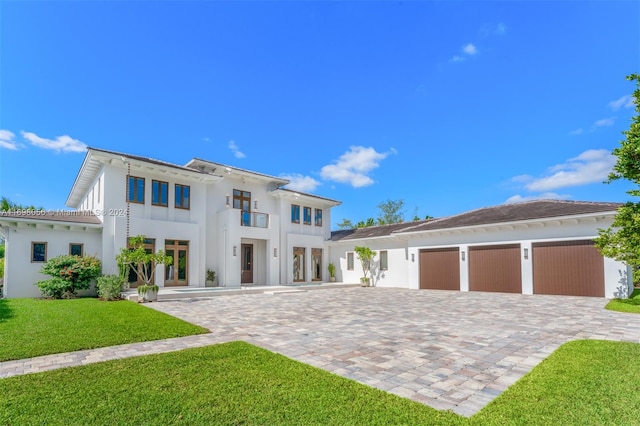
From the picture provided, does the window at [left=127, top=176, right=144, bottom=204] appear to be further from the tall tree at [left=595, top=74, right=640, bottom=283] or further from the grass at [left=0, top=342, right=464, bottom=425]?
the tall tree at [left=595, top=74, right=640, bottom=283]

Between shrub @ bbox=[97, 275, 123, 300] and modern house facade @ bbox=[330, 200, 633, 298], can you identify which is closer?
shrub @ bbox=[97, 275, 123, 300]

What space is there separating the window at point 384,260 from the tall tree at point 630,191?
1176cm

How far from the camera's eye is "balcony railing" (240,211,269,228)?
64.7 ft

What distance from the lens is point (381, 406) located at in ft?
11.4

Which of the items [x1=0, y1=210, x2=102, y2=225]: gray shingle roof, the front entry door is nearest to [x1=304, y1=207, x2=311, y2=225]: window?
the front entry door

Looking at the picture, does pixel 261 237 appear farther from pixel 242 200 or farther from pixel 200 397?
pixel 200 397

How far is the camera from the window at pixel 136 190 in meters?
16.1

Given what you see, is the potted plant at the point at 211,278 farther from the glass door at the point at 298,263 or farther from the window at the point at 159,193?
the glass door at the point at 298,263

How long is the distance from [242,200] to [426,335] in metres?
15.8

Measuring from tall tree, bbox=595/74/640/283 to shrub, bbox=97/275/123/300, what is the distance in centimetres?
1908

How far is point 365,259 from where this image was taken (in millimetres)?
22500

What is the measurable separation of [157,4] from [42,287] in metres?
12.0

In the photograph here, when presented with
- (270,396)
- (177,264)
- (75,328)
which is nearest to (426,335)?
(270,396)

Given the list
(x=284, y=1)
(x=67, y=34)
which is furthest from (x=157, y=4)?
(x=284, y=1)
